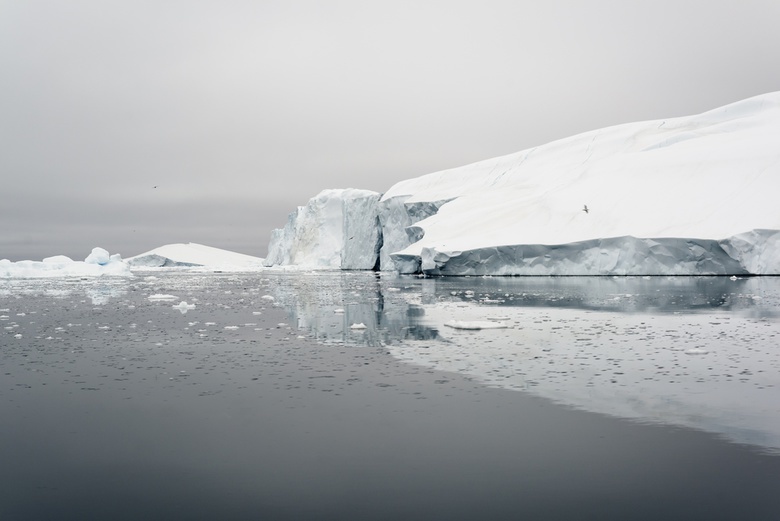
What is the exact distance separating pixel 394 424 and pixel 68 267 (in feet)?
162

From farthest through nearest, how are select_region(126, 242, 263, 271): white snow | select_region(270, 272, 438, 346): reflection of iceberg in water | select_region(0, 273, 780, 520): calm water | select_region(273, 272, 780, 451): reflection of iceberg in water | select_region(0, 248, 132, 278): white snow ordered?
select_region(126, 242, 263, 271): white snow → select_region(0, 248, 132, 278): white snow → select_region(270, 272, 438, 346): reflection of iceberg in water → select_region(273, 272, 780, 451): reflection of iceberg in water → select_region(0, 273, 780, 520): calm water

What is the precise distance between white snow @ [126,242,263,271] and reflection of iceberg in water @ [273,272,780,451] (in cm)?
6503

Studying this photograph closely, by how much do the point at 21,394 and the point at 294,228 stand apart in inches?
2498

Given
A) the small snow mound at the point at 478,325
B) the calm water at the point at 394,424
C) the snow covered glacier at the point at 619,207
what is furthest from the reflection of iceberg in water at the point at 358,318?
the snow covered glacier at the point at 619,207

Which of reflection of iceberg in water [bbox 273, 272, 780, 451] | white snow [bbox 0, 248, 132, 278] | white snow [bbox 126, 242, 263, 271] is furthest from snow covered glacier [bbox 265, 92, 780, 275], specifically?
white snow [bbox 126, 242, 263, 271]

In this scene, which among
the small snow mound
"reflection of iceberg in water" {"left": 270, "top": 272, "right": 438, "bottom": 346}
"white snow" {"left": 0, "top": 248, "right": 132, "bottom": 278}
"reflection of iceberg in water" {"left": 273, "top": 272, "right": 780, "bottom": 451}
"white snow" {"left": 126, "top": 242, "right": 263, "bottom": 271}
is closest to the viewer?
"reflection of iceberg in water" {"left": 273, "top": 272, "right": 780, "bottom": 451}

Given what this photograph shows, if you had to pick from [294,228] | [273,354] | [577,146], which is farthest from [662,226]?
[294,228]

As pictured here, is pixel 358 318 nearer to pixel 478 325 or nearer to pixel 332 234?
pixel 478 325

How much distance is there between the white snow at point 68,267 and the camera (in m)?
46.6

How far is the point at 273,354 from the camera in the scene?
29.5 feet

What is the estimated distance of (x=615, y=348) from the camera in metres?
9.06

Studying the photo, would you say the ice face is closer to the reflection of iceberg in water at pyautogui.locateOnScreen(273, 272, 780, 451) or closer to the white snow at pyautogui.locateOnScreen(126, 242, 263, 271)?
the white snow at pyautogui.locateOnScreen(126, 242, 263, 271)

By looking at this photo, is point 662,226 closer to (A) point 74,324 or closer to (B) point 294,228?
(A) point 74,324

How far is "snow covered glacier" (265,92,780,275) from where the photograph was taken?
87.6 feet
